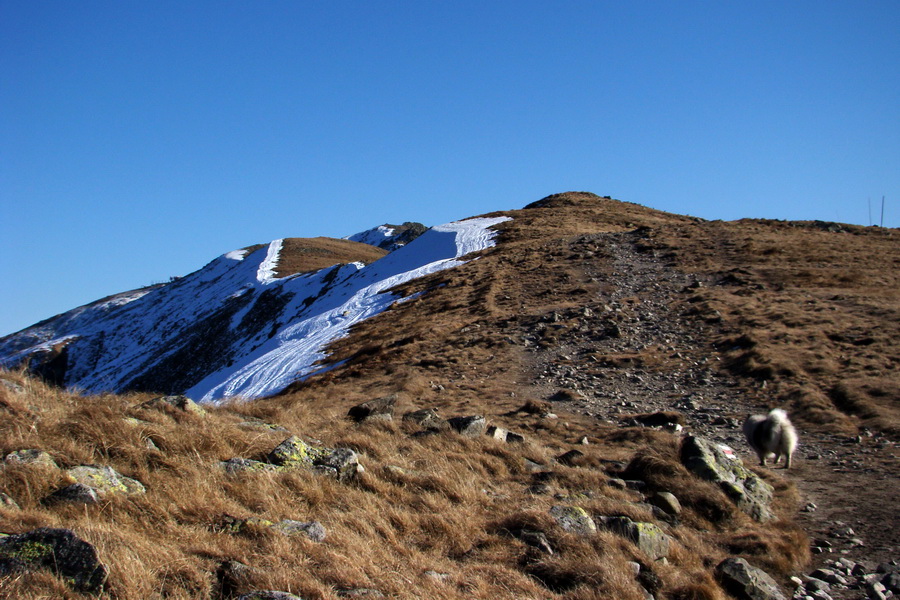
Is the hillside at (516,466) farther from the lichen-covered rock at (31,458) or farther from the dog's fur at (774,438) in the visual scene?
the dog's fur at (774,438)

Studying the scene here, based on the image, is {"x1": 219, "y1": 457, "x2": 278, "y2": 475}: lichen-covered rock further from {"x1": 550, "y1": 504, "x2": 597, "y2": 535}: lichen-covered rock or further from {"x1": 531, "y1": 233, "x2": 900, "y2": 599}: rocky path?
{"x1": 531, "y1": 233, "x2": 900, "y2": 599}: rocky path

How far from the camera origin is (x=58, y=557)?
12.4 ft

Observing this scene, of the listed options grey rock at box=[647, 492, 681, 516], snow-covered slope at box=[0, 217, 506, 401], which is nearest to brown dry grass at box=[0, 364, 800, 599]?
grey rock at box=[647, 492, 681, 516]

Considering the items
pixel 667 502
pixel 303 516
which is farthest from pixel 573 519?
pixel 303 516

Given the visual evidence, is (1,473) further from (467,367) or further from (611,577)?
(467,367)

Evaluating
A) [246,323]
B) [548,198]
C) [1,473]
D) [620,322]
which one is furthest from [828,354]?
[548,198]

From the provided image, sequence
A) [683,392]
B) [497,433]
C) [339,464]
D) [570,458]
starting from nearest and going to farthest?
[339,464] → [570,458] → [497,433] → [683,392]

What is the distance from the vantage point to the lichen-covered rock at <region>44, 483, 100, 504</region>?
4785 millimetres

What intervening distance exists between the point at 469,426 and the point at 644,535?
4193 millimetres

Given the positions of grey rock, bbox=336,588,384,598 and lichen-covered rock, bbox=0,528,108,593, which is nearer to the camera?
lichen-covered rock, bbox=0,528,108,593

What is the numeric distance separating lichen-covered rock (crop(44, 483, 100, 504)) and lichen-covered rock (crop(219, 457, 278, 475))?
1.34 m

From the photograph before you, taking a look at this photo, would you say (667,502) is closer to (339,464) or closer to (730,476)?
(730,476)

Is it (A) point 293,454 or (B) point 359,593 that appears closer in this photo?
(B) point 359,593

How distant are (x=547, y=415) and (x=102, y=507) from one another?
961cm
